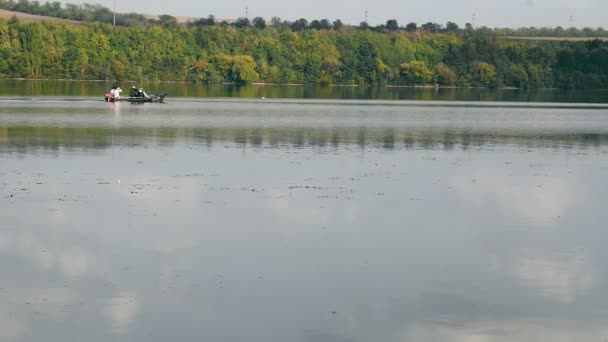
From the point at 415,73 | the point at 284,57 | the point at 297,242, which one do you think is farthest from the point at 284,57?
the point at 297,242

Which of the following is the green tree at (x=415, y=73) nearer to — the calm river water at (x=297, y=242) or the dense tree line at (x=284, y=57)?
the dense tree line at (x=284, y=57)

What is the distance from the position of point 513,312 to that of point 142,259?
15.7ft

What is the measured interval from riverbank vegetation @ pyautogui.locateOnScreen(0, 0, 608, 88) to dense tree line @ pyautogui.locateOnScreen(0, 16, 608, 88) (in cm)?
11

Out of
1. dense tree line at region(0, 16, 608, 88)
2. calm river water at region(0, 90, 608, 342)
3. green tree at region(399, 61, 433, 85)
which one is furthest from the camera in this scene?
green tree at region(399, 61, 433, 85)

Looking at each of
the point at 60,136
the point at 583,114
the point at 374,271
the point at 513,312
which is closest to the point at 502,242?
the point at 374,271

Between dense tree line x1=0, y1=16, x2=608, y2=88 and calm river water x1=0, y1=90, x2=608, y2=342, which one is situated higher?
dense tree line x1=0, y1=16, x2=608, y2=88

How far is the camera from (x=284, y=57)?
468ft

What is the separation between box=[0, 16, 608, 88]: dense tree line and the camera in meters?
126

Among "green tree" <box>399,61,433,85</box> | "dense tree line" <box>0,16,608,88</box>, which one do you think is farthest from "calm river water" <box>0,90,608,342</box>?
"green tree" <box>399,61,433,85</box>

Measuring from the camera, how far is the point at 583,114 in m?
60.7

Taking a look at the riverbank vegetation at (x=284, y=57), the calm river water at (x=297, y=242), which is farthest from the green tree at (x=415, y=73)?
the calm river water at (x=297, y=242)

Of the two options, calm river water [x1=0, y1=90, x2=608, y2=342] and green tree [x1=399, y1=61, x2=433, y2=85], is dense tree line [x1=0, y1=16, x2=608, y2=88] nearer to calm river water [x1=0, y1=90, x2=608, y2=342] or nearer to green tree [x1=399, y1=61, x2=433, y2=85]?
green tree [x1=399, y1=61, x2=433, y2=85]

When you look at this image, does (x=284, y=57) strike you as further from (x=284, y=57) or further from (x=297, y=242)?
(x=297, y=242)

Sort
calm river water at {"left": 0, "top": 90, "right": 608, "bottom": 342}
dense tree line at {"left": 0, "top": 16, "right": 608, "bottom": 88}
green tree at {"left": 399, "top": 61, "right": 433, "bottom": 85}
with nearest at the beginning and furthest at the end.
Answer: calm river water at {"left": 0, "top": 90, "right": 608, "bottom": 342} → dense tree line at {"left": 0, "top": 16, "right": 608, "bottom": 88} → green tree at {"left": 399, "top": 61, "right": 433, "bottom": 85}
